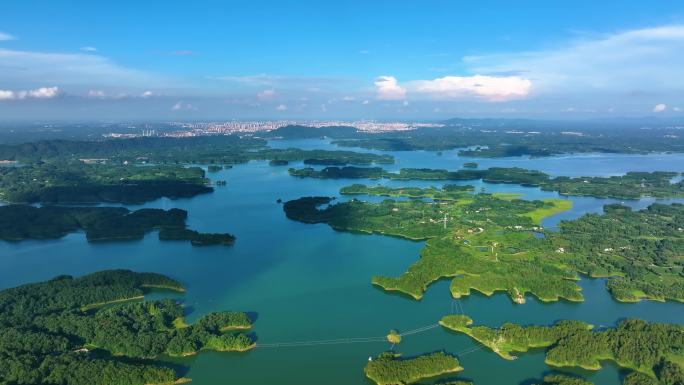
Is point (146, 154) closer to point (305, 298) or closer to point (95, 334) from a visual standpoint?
point (305, 298)

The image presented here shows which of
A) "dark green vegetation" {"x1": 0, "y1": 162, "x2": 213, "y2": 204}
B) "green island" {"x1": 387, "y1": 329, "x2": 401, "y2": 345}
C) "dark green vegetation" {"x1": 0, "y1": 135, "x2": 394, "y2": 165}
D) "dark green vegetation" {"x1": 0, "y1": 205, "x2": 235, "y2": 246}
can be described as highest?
"dark green vegetation" {"x1": 0, "y1": 135, "x2": 394, "y2": 165}

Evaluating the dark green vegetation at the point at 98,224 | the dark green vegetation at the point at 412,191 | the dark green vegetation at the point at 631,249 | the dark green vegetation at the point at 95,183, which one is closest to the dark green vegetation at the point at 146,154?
the dark green vegetation at the point at 95,183

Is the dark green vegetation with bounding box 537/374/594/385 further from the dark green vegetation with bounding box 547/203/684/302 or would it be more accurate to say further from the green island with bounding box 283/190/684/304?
the dark green vegetation with bounding box 547/203/684/302

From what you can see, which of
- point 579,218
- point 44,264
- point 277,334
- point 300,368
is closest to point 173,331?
point 277,334

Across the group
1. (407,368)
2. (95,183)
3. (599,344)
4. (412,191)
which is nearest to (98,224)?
(95,183)

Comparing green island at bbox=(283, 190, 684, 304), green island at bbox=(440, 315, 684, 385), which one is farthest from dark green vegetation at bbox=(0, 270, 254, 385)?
green island at bbox=(440, 315, 684, 385)

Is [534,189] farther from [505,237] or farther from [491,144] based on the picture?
[491,144]
